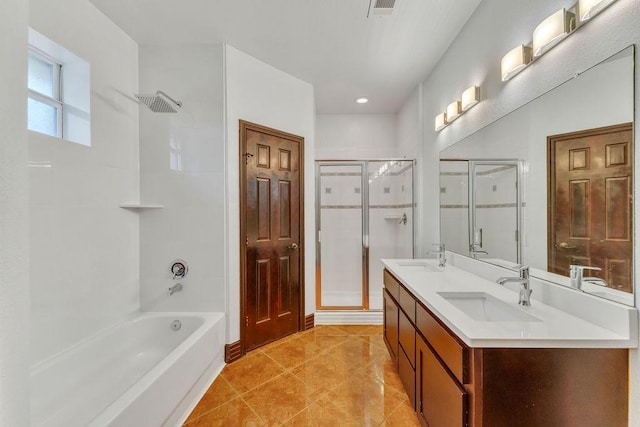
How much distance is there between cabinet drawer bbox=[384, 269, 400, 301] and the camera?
196 cm

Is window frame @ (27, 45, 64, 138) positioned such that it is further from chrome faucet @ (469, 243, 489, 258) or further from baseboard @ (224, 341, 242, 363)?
chrome faucet @ (469, 243, 489, 258)

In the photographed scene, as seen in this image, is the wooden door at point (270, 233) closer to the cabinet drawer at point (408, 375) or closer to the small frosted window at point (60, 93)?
the small frosted window at point (60, 93)

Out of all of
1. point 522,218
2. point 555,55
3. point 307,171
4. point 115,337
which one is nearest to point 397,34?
point 555,55

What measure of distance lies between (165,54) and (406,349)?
2960mm

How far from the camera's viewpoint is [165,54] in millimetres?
2379

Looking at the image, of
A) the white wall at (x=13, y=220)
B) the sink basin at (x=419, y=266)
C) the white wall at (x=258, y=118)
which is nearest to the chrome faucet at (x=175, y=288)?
the white wall at (x=258, y=118)

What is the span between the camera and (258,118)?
2605 millimetres

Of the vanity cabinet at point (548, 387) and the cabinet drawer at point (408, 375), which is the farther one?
the cabinet drawer at point (408, 375)

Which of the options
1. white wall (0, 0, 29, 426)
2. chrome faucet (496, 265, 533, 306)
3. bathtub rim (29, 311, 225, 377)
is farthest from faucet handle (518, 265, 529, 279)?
bathtub rim (29, 311, 225, 377)

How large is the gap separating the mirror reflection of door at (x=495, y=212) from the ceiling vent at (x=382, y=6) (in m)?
1.18

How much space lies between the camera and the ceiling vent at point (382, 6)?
1772 millimetres

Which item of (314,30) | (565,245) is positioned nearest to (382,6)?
(314,30)

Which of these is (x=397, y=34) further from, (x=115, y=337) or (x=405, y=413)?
(x=115, y=337)

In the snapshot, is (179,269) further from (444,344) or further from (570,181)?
(570,181)
